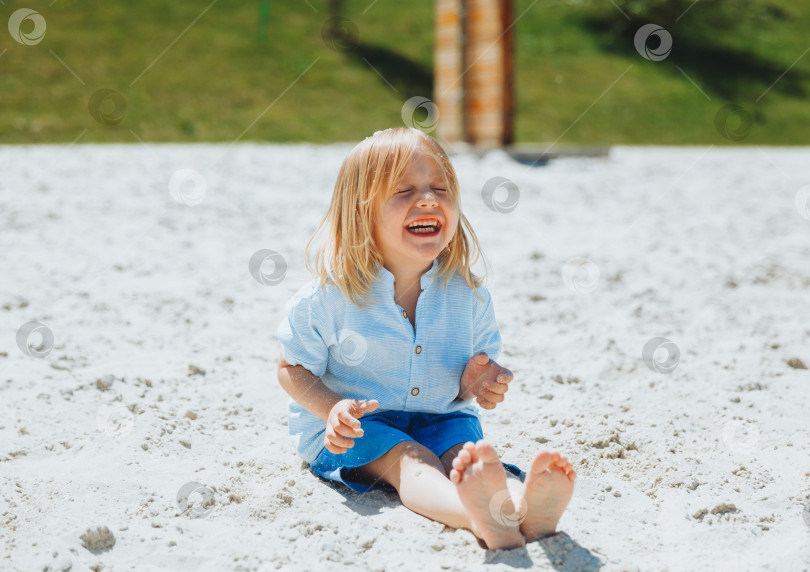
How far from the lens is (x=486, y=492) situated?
1601 mm

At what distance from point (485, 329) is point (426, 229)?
0.37 m

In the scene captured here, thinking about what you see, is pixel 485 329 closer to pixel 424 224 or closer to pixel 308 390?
pixel 424 224

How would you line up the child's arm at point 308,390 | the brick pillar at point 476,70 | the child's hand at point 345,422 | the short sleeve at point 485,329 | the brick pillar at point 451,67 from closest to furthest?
the child's hand at point 345,422 < the child's arm at point 308,390 < the short sleeve at point 485,329 < the brick pillar at point 476,70 < the brick pillar at point 451,67

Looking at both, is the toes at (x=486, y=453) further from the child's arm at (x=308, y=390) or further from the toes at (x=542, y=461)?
the child's arm at (x=308, y=390)

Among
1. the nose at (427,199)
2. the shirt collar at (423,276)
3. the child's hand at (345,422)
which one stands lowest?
the child's hand at (345,422)

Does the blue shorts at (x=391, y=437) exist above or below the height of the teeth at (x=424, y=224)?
below

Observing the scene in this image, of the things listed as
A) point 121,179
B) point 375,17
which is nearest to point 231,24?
point 375,17

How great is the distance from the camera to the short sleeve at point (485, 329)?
2.12 meters

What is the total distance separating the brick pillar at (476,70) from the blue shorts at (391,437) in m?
5.45

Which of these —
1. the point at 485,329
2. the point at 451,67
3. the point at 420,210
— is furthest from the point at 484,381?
the point at 451,67

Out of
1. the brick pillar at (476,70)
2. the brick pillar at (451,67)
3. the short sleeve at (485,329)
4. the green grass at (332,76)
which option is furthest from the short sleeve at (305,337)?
the green grass at (332,76)

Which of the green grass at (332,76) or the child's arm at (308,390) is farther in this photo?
the green grass at (332,76)

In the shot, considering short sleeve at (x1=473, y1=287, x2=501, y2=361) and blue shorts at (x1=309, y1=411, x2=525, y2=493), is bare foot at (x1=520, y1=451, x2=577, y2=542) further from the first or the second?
short sleeve at (x1=473, y1=287, x2=501, y2=361)

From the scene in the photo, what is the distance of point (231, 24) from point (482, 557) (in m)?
11.1
